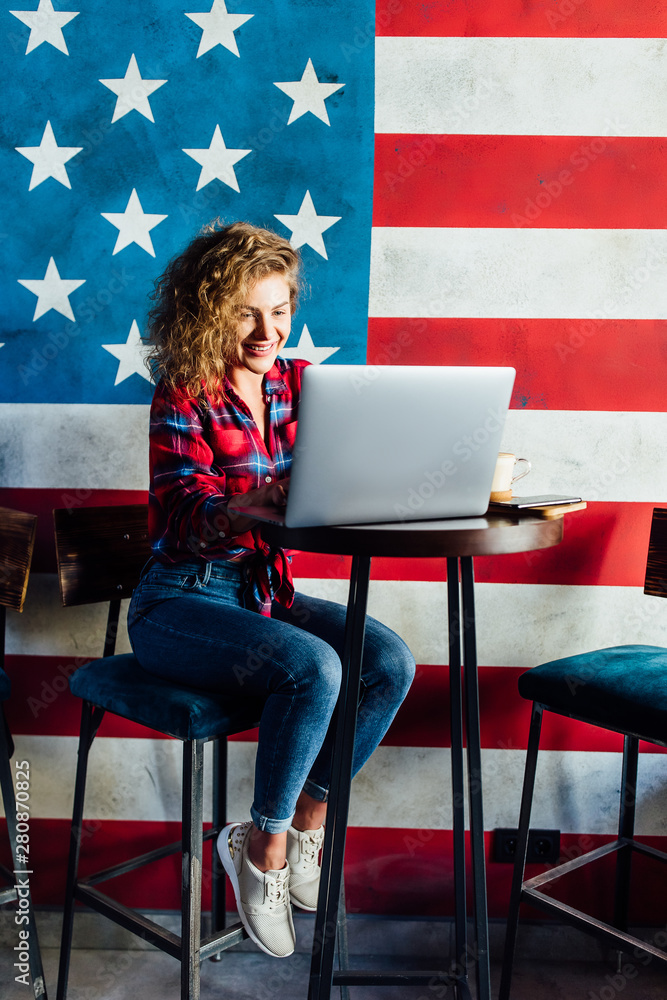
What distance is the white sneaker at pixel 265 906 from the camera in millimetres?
Result: 1318

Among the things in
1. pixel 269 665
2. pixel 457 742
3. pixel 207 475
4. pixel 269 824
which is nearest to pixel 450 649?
pixel 457 742

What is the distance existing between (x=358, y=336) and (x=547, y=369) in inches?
17.3

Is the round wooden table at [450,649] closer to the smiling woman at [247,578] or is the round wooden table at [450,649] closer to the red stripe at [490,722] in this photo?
the smiling woman at [247,578]

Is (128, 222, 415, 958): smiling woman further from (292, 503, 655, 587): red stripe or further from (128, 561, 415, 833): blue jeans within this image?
→ (292, 503, 655, 587): red stripe

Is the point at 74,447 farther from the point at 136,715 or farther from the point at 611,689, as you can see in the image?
the point at 611,689

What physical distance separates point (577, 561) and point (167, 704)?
102 cm

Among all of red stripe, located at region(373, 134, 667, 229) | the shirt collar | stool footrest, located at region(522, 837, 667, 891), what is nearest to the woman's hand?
the shirt collar

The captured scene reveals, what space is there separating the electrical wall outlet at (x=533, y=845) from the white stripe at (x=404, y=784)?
20mm

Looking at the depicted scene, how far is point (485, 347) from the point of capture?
1.83 meters

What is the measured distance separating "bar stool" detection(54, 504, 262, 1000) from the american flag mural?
0.73 feet

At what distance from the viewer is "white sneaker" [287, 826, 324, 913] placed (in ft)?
4.72

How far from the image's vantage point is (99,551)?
1688mm

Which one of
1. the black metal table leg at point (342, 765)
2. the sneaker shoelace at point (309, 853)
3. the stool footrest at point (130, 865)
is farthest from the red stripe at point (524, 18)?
the stool footrest at point (130, 865)

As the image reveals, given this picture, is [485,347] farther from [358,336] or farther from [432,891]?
[432,891]
